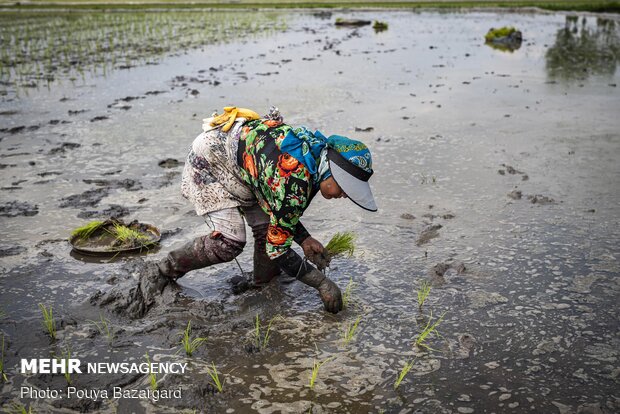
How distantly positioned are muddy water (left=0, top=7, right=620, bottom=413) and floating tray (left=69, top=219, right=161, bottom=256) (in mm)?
97

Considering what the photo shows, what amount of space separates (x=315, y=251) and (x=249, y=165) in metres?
0.64

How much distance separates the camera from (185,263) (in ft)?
12.3

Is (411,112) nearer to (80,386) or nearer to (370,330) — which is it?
(370,330)

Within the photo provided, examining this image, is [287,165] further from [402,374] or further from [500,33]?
[500,33]

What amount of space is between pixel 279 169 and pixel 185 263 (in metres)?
1.07

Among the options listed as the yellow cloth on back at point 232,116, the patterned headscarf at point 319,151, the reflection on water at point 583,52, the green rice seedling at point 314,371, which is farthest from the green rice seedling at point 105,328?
the reflection on water at point 583,52

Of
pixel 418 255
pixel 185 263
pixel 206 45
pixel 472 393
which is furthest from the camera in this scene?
pixel 206 45

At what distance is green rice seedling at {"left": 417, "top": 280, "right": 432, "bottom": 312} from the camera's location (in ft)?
12.2

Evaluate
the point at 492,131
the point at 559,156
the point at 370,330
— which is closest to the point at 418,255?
the point at 370,330

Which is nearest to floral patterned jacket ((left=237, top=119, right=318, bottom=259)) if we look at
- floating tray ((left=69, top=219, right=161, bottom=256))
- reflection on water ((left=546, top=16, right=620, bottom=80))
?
floating tray ((left=69, top=219, right=161, bottom=256))

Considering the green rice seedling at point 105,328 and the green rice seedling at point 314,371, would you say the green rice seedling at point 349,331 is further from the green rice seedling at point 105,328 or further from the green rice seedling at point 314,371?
the green rice seedling at point 105,328

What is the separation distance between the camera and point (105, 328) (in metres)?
3.46

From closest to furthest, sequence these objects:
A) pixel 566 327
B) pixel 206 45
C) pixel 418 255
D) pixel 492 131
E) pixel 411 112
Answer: pixel 566 327 → pixel 418 255 → pixel 492 131 → pixel 411 112 → pixel 206 45

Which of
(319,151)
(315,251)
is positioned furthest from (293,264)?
(319,151)
